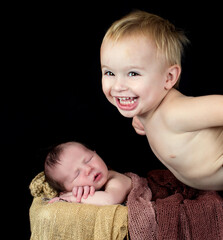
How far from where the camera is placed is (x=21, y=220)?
239cm

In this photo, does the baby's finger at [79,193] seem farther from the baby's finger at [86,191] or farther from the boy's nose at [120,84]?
the boy's nose at [120,84]

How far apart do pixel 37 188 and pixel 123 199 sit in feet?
1.33

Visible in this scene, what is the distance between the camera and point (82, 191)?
2.03m

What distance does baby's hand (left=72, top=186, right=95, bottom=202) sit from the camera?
1.99 m

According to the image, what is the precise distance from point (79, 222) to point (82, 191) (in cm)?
27

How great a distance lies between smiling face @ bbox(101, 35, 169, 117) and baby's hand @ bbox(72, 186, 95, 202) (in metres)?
0.41

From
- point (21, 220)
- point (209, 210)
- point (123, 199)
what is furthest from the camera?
point (21, 220)

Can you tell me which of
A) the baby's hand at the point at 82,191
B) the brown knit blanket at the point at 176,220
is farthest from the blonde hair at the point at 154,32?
the baby's hand at the point at 82,191

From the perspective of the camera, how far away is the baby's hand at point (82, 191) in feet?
6.54

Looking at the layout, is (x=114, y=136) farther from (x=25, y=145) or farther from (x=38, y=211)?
(x=38, y=211)

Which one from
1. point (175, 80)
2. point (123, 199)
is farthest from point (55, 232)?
point (175, 80)

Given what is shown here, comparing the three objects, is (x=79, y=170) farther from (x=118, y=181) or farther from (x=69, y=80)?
(x=69, y=80)

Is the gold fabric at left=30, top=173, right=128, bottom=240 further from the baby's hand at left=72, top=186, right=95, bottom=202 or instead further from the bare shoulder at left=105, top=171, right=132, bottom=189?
the bare shoulder at left=105, top=171, right=132, bottom=189

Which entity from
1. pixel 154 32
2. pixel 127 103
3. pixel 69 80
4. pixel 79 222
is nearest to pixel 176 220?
pixel 79 222
